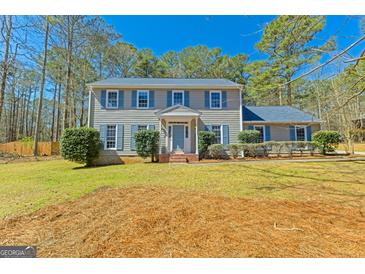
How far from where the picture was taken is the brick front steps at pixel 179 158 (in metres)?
11.3

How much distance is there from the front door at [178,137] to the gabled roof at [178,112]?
1021 mm

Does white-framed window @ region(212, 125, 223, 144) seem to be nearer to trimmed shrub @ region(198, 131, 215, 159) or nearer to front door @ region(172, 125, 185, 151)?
trimmed shrub @ region(198, 131, 215, 159)

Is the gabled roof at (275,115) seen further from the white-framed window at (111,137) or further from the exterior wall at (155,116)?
the white-framed window at (111,137)

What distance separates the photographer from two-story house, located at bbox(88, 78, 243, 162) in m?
12.3

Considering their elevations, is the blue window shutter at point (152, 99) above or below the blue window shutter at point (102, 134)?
above

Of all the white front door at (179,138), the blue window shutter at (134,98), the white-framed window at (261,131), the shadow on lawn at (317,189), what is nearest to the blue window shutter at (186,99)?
the white front door at (179,138)

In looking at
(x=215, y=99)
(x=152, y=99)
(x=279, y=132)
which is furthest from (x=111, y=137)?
(x=279, y=132)

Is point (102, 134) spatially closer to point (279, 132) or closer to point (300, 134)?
point (279, 132)

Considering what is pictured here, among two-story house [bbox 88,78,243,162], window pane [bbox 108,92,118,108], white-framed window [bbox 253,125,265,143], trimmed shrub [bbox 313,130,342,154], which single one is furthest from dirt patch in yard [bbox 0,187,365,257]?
trimmed shrub [bbox 313,130,342,154]

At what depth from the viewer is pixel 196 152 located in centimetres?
1166

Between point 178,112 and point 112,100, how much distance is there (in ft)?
14.7

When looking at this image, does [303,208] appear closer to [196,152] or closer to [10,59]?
[196,152]
